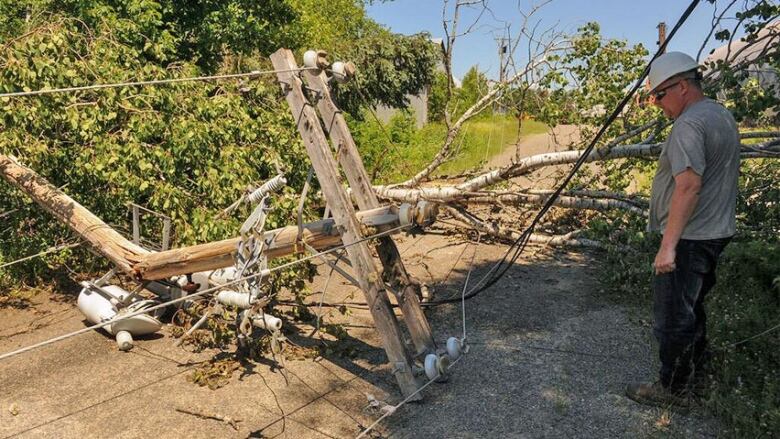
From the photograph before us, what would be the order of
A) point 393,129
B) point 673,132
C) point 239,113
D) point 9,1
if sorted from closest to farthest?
point 673,132, point 239,113, point 9,1, point 393,129

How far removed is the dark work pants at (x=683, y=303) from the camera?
3.25 meters

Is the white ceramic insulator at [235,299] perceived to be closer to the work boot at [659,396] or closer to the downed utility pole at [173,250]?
the downed utility pole at [173,250]

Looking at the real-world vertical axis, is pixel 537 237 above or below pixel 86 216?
below

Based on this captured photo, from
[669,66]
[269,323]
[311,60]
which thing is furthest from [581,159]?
[269,323]

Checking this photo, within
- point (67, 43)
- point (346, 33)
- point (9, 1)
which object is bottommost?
point (67, 43)

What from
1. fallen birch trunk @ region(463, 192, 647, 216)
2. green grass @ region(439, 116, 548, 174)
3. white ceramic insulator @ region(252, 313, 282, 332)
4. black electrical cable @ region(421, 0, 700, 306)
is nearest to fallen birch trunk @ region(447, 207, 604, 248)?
fallen birch trunk @ region(463, 192, 647, 216)

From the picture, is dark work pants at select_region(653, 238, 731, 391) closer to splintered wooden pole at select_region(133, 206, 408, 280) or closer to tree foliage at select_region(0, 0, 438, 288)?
splintered wooden pole at select_region(133, 206, 408, 280)

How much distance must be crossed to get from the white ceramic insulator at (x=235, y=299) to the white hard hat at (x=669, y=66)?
283cm

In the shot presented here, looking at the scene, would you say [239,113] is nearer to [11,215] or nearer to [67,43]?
[67,43]

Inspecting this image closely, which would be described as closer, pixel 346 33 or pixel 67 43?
pixel 67 43

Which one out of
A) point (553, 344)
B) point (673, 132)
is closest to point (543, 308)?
point (553, 344)

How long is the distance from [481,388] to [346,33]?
76.8 feet

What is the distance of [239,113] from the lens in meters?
6.31

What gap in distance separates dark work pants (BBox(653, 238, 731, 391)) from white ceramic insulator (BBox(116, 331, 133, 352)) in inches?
153
